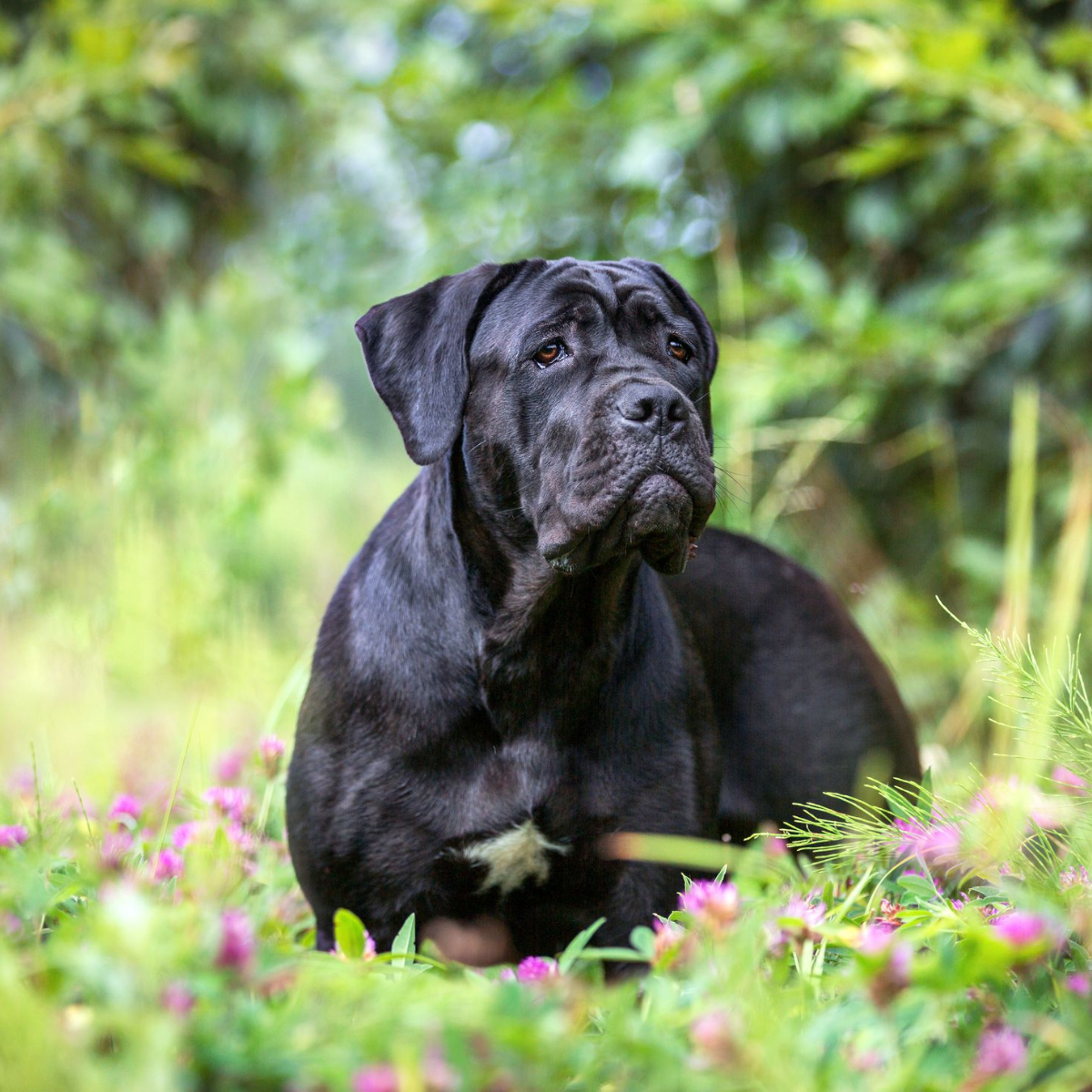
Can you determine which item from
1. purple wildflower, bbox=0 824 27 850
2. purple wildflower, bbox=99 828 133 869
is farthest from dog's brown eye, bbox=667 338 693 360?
purple wildflower, bbox=0 824 27 850

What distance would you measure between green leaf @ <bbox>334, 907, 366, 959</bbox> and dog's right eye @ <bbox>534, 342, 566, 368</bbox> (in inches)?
51.9

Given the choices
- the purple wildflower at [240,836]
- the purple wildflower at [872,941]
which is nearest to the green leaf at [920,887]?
the purple wildflower at [872,941]

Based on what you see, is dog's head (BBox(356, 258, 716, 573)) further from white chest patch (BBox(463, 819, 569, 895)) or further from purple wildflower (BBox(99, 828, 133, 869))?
purple wildflower (BBox(99, 828, 133, 869))

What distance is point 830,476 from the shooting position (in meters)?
5.79

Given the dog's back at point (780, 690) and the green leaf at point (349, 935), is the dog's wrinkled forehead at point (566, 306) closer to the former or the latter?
the dog's back at point (780, 690)

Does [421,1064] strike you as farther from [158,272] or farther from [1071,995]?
[158,272]

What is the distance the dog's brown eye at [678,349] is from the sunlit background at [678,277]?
1.11m

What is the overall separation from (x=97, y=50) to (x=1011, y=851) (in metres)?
5.30

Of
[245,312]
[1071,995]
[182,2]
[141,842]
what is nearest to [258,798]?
[141,842]

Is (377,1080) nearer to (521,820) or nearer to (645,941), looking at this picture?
(645,941)

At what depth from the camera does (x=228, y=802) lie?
8.63 ft

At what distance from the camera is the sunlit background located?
459cm

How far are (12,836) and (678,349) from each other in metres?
1.77

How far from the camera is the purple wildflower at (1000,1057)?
1266 millimetres
